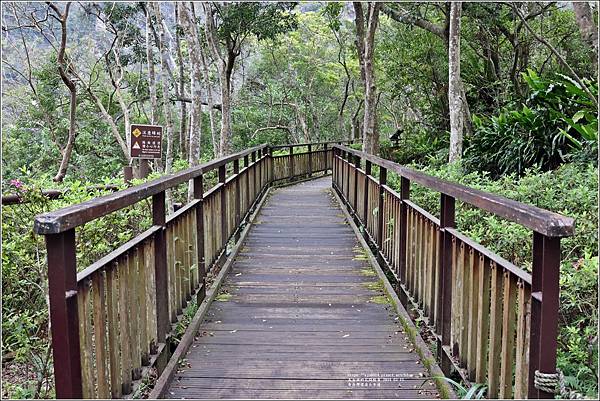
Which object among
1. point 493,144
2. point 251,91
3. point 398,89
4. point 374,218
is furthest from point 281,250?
point 251,91

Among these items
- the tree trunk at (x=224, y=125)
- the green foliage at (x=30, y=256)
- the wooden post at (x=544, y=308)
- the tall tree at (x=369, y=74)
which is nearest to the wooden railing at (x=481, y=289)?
the wooden post at (x=544, y=308)

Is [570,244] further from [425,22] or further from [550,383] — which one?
[425,22]

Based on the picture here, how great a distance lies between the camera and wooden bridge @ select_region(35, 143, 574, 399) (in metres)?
1.85

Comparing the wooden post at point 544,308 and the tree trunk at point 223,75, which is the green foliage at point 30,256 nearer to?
the wooden post at point 544,308

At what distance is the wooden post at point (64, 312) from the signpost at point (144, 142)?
6.93 meters

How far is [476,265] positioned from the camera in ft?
8.10

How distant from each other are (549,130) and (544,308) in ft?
18.3

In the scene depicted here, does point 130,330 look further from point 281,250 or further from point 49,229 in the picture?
point 281,250

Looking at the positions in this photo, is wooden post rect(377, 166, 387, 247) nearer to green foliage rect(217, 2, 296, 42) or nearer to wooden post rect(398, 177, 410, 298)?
wooden post rect(398, 177, 410, 298)

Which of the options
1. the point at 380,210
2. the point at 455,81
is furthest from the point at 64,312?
the point at 455,81

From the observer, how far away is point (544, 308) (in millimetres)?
1779

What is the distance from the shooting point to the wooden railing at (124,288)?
70.1 inches

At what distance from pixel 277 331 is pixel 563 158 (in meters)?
4.24

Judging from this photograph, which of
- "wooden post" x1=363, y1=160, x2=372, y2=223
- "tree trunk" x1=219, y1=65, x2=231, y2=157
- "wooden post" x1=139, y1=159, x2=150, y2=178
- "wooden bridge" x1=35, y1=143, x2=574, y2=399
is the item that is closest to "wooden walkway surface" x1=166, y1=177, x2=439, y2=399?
"wooden bridge" x1=35, y1=143, x2=574, y2=399
